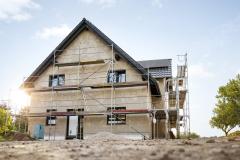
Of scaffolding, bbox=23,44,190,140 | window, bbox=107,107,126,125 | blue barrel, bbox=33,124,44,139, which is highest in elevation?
scaffolding, bbox=23,44,190,140

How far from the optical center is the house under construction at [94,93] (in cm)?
2253

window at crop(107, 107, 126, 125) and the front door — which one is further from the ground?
window at crop(107, 107, 126, 125)

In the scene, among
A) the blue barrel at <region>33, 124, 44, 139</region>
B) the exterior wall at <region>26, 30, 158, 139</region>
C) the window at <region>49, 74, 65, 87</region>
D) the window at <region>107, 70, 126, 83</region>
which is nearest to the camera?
the exterior wall at <region>26, 30, 158, 139</region>

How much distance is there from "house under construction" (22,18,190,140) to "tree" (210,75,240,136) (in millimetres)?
16121

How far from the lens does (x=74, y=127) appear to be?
23984 millimetres

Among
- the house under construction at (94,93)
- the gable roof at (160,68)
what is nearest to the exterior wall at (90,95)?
the house under construction at (94,93)

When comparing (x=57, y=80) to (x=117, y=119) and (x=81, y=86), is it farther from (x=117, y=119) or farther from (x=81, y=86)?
(x=117, y=119)

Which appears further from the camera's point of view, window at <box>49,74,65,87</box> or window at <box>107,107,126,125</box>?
window at <box>49,74,65,87</box>

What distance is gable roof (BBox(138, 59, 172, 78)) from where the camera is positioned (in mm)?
28073

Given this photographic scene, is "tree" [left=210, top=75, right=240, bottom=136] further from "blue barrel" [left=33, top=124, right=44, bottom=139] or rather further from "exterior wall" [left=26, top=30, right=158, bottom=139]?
"blue barrel" [left=33, top=124, right=44, bottom=139]

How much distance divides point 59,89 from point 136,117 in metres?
6.77

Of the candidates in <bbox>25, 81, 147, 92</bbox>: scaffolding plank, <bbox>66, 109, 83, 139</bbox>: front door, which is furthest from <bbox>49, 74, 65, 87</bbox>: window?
<bbox>66, 109, 83, 139</bbox>: front door

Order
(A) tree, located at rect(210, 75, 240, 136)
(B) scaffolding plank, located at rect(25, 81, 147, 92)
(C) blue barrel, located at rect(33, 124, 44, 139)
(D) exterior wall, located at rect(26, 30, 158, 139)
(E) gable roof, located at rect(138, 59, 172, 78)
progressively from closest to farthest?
(D) exterior wall, located at rect(26, 30, 158, 139)
(B) scaffolding plank, located at rect(25, 81, 147, 92)
(C) blue barrel, located at rect(33, 124, 44, 139)
(E) gable roof, located at rect(138, 59, 172, 78)
(A) tree, located at rect(210, 75, 240, 136)

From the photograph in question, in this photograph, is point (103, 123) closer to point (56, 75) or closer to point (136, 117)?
point (136, 117)
